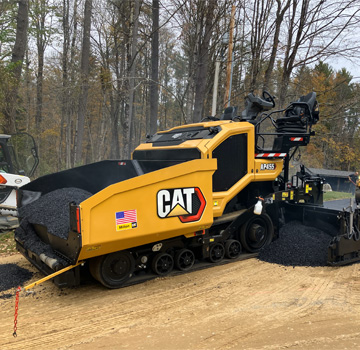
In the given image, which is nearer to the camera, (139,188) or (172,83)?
(139,188)

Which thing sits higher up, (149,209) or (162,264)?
(149,209)

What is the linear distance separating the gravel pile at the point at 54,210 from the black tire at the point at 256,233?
2.75m

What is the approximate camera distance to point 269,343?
3.03m

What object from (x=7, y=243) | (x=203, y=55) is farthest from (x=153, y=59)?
(x=7, y=243)

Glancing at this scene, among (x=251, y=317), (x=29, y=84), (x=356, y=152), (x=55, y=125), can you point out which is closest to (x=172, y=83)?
(x=55, y=125)

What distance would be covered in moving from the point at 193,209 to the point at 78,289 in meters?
1.86

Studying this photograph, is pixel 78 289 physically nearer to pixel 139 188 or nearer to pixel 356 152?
pixel 139 188

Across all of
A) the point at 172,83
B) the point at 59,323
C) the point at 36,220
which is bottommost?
the point at 59,323

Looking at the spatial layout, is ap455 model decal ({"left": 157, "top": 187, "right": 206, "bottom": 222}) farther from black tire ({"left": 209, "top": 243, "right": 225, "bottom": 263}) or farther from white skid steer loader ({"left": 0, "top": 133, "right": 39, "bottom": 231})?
white skid steer loader ({"left": 0, "top": 133, "right": 39, "bottom": 231})

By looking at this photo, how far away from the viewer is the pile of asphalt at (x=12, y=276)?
14.5 feet

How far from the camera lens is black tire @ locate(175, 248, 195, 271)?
16.0ft

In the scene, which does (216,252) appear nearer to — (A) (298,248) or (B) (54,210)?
(A) (298,248)

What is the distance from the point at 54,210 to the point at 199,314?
2526mm

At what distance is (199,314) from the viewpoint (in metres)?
3.64
